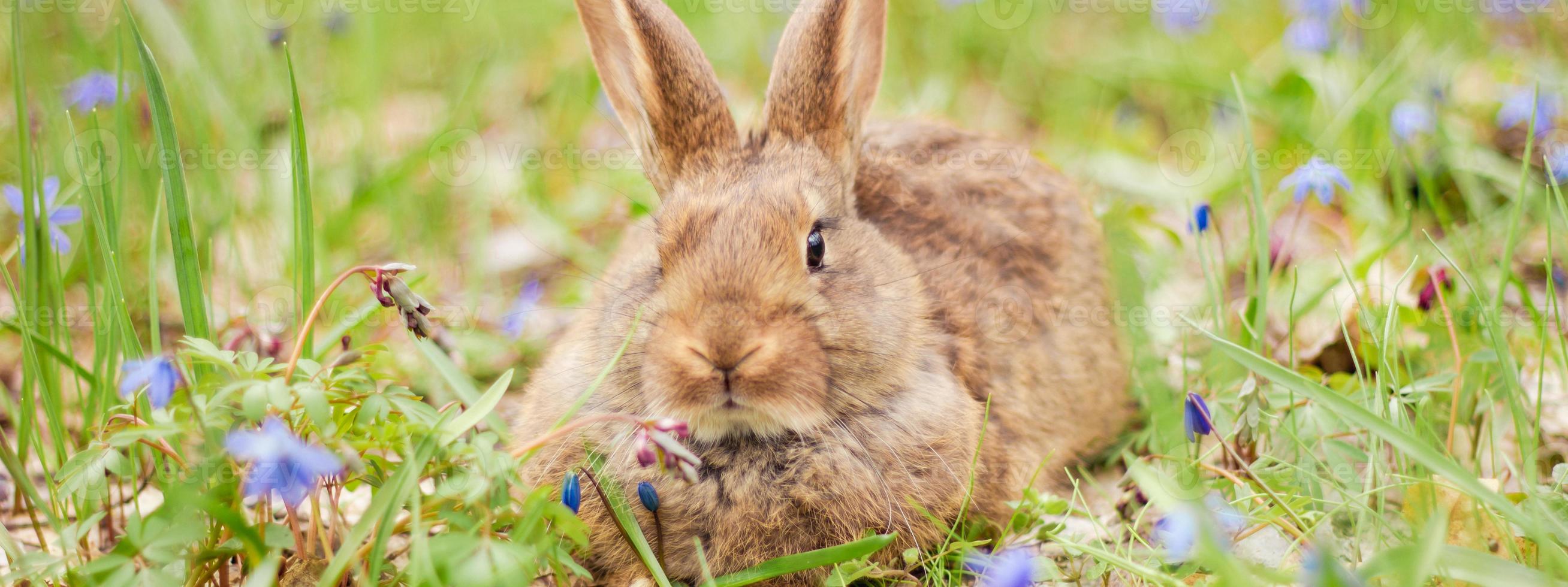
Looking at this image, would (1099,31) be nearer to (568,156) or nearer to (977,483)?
(568,156)

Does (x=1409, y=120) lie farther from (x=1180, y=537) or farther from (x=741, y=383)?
(x=741, y=383)

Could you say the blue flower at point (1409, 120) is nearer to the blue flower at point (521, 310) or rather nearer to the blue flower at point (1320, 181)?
the blue flower at point (1320, 181)

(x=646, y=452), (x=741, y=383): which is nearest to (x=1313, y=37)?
(x=741, y=383)

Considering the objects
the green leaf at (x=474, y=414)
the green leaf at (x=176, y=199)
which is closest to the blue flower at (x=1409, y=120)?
the green leaf at (x=474, y=414)

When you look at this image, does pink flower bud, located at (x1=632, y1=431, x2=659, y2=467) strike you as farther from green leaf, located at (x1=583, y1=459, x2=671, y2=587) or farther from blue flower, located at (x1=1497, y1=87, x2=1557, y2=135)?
blue flower, located at (x1=1497, y1=87, x2=1557, y2=135)

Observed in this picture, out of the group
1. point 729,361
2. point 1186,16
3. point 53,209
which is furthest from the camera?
point 1186,16
